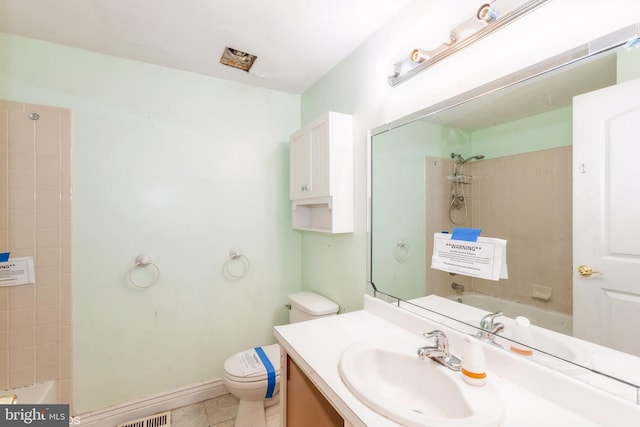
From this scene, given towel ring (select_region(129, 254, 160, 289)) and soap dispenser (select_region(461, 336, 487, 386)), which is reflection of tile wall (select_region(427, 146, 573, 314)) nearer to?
soap dispenser (select_region(461, 336, 487, 386))

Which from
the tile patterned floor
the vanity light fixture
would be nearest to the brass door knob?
the vanity light fixture

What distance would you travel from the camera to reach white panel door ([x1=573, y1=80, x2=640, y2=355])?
69cm

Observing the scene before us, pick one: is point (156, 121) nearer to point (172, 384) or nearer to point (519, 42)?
point (172, 384)

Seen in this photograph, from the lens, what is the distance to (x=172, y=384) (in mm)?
1858

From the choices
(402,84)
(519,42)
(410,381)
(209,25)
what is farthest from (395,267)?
(209,25)

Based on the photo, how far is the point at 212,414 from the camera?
1.80m

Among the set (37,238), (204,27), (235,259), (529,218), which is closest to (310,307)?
(235,259)

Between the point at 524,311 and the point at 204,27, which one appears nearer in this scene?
the point at 524,311

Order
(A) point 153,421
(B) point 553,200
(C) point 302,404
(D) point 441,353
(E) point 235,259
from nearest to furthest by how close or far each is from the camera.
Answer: (B) point 553,200
(D) point 441,353
(C) point 302,404
(A) point 153,421
(E) point 235,259

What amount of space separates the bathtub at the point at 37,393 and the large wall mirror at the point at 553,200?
2.05m

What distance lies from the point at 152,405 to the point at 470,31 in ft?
8.55

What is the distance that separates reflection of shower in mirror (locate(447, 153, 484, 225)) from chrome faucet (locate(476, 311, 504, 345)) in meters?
0.35

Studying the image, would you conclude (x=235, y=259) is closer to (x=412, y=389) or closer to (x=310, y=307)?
(x=310, y=307)

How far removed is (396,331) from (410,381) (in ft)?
0.90
